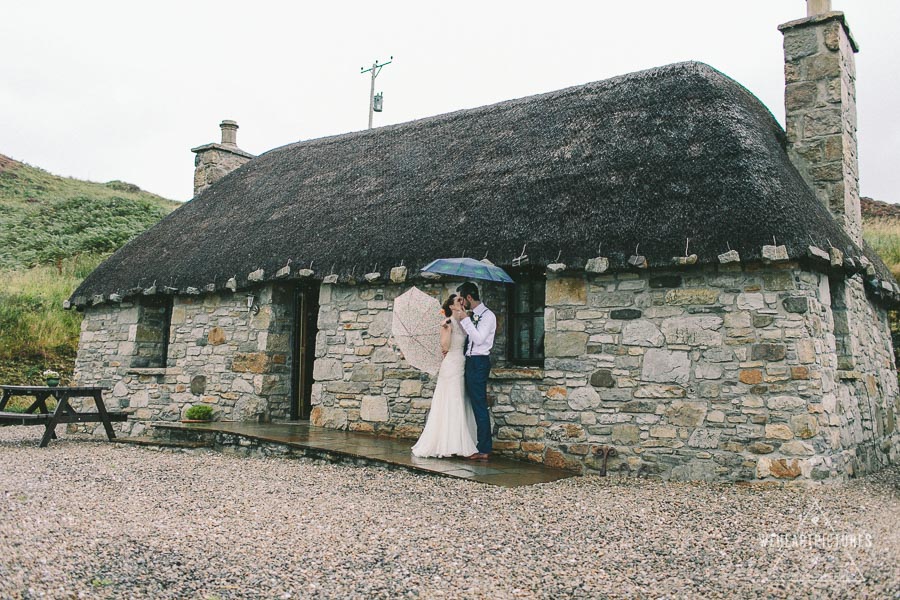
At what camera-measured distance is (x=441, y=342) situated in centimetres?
777

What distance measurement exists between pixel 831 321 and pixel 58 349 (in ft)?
52.2

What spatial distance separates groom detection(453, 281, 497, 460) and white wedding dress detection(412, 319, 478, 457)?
0.29 ft

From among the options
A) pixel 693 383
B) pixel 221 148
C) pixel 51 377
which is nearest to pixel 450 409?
pixel 693 383

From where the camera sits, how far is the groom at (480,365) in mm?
7547

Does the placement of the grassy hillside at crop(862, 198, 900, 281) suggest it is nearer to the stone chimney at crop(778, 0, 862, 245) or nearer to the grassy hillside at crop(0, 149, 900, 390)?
the grassy hillside at crop(0, 149, 900, 390)

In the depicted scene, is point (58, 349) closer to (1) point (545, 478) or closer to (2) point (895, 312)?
(1) point (545, 478)

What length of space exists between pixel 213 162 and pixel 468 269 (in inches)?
368

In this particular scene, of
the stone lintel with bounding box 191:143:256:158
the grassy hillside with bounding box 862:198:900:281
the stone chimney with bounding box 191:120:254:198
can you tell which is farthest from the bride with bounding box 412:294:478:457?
the grassy hillside with bounding box 862:198:900:281

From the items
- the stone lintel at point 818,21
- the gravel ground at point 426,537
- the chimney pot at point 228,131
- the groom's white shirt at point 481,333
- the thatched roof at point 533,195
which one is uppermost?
the chimney pot at point 228,131

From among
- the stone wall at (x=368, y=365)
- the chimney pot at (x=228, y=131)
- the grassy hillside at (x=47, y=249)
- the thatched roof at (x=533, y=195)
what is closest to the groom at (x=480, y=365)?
the stone wall at (x=368, y=365)

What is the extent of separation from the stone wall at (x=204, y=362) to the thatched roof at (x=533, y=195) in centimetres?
51

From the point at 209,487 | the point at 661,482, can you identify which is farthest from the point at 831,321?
the point at 209,487

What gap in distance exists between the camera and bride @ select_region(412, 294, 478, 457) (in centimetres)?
750

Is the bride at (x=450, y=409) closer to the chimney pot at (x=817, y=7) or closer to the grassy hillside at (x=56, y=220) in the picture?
the chimney pot at (x=817, y=7)
